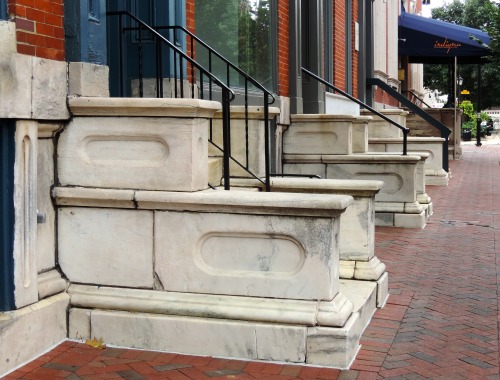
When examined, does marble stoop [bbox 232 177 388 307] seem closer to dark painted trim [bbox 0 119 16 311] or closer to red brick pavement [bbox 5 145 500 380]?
red brick pavement [bbox 5 145 500 380]

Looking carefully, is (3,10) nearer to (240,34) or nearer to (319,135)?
(240,34)

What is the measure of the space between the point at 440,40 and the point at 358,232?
17.2 meters

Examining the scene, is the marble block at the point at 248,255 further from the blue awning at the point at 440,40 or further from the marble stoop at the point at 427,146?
the blue awning at the point at 440,40

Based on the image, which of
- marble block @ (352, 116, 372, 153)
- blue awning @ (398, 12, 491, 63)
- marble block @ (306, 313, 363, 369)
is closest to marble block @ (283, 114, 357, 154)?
marble block @ (352, 116, 372, 153)

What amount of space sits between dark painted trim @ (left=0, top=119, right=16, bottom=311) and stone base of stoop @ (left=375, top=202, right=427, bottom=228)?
6.40 m

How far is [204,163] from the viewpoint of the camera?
17.2ft

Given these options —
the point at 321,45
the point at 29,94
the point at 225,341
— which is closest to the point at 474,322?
the point at 225,341

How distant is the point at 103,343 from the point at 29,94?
5.37 feet

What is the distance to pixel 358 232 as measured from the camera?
21.2 ft

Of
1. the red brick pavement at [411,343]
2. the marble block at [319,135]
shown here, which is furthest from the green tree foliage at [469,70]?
the red brick pavement at [411,343]

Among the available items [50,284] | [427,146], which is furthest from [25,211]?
[427,146]

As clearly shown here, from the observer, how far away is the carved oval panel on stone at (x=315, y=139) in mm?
10102

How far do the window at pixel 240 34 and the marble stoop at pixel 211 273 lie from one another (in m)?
3.31

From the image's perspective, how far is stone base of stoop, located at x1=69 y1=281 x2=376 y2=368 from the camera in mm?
4754
